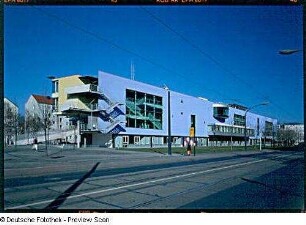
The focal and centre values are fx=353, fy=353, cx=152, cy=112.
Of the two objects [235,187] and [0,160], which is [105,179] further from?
[0,160]

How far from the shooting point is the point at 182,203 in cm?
438

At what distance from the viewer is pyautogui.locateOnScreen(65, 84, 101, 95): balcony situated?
1073 inches

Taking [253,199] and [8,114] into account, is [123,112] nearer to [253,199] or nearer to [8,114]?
[8,114]

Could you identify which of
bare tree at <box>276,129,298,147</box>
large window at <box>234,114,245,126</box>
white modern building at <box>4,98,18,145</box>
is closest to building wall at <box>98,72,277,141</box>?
large window at <box>234,114,245,126</box>

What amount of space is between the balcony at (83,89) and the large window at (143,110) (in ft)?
15.5

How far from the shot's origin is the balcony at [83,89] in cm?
2725

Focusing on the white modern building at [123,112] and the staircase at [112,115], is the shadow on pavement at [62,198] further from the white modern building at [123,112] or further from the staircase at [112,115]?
the staircase at [112,115]

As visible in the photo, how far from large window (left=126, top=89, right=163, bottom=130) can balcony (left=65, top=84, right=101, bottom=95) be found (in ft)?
15.5

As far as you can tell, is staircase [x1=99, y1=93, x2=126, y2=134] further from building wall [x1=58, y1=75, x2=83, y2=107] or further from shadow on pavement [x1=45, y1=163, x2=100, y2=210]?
shadow on pavement [x1=45, y1=163, x2=100, y2=210]

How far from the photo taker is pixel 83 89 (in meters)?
27.6

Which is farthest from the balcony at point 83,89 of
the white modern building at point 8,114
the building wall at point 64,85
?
the white modern building at point 8,114
